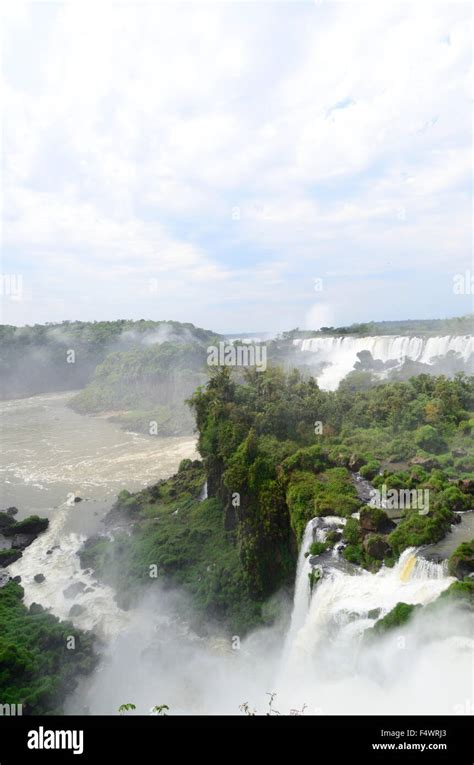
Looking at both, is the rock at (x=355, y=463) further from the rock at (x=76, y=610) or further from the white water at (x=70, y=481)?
the rock at (x=76, y=610)

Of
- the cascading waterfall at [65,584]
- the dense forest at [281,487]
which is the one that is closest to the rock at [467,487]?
the dense forest at [281,487]

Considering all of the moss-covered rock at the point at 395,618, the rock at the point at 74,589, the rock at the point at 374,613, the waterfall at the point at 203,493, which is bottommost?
the rock at the point at 74,589

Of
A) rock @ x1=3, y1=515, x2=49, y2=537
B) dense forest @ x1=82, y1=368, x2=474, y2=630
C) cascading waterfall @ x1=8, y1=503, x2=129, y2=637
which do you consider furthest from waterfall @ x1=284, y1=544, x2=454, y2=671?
rock @ x1=3, y1=515, x2=49, y2=537

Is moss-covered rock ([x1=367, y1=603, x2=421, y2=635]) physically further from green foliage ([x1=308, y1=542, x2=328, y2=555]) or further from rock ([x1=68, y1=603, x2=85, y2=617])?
rock ([x1=68, y1=603, x2=85, y2=617])

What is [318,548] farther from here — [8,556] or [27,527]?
[27,527]

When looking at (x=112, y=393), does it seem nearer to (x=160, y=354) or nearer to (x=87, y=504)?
(x=160, y=354)

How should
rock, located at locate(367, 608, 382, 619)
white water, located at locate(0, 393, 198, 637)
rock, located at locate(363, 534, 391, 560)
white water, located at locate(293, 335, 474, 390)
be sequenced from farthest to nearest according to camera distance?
white water, located at locate(293, 335, 474, 390) < white water, located at locate(0, 393, 198, 637) < rock, located at locate(363, 534, 391, 560) < rock, located at locate(367, 608, 382, 619)

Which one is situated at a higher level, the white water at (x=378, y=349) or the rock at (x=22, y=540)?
the white water at (x=378, y=349)
